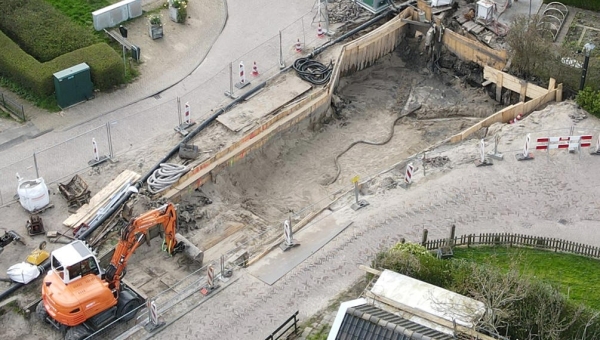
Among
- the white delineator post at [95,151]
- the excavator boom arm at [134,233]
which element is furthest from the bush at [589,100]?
the white delineator post at [95,151]

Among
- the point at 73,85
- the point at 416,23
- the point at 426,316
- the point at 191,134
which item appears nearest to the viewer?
the point at 426,316

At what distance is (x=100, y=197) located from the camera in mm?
32469

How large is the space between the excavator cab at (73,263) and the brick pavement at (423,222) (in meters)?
3.04

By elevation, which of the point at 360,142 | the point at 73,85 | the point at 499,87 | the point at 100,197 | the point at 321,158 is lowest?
the point at 321,158

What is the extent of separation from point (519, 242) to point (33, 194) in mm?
16141

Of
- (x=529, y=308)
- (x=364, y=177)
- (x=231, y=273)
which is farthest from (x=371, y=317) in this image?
(x=364, y=177)

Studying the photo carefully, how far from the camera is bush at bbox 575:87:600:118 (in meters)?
36.2

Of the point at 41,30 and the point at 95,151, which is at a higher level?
the point at 41,30

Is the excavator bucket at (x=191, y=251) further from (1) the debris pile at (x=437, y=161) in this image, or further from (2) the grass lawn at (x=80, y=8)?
(2) the grass lawn at (x=80, y=8)

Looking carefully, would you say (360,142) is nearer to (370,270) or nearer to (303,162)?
(303,162)

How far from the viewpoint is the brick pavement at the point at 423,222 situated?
2812 cm

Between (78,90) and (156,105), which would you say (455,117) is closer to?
(156,105)

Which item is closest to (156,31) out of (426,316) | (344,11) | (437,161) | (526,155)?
(344,11)

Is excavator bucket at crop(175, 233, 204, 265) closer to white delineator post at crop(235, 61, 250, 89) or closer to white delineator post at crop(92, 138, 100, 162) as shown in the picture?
white delineator post at crop(92, 138, 100, 162)
